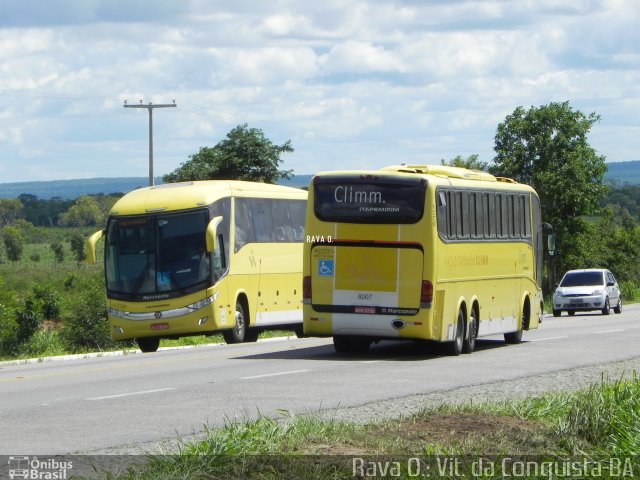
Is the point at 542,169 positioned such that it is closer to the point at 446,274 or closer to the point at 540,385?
the point at 446,274

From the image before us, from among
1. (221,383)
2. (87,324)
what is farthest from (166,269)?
(87,324)

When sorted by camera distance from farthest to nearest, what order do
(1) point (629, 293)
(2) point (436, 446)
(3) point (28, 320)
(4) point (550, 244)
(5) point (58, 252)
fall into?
(5) point (58, 252) < (1) point (629, 293) < (3) point (28, 320) < (4) point (550, 244) < (2) point (436, 446)

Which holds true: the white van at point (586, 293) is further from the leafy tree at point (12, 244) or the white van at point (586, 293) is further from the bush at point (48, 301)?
the leafy tree at point (12, 244)

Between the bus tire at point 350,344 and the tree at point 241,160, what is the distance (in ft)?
112

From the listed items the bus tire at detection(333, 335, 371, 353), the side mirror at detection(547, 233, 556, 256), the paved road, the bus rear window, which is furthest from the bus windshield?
the side mirror at detection(547, 233, 556, 256)

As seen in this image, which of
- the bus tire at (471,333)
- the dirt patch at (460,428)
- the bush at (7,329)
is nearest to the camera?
the dirt patch at (460,428)

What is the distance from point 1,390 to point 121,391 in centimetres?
181

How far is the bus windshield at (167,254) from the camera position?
27.7 m

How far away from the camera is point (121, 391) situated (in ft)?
53.3

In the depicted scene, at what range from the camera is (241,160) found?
58.6 m

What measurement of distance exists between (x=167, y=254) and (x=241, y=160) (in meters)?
31.1

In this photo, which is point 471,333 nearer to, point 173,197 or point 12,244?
point 173,197

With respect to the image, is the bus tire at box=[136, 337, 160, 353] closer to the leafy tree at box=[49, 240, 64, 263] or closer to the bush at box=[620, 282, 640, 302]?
the bush at box=[620, 282, 640, 302]

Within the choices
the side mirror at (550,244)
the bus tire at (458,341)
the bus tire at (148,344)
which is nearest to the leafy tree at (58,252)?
the bus tire at (148,344)
